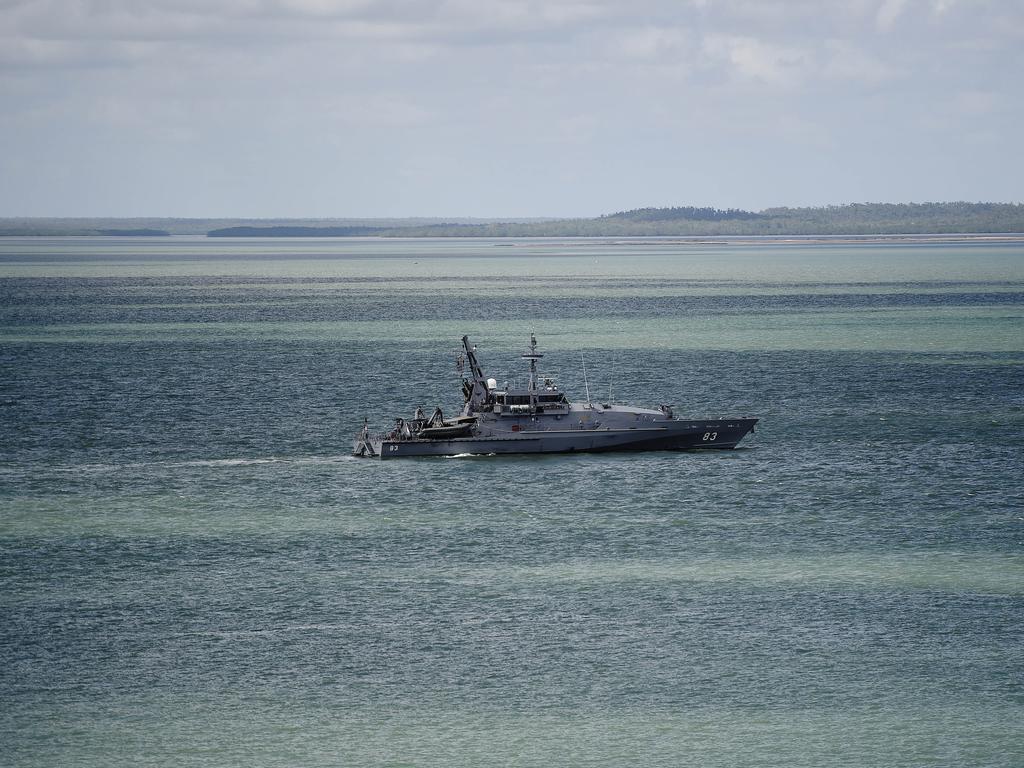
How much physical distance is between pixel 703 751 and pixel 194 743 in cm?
1756

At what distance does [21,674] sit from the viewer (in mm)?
61969

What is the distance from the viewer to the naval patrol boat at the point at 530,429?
10681cm

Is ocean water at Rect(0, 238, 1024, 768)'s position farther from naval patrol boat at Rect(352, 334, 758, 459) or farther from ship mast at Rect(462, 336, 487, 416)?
ship mast at Rect(462, 336, 487, 416)

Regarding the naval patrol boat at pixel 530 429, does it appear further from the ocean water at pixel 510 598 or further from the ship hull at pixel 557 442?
the ocean water at pixel 510 598

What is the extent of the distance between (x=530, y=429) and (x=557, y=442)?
2011 mm

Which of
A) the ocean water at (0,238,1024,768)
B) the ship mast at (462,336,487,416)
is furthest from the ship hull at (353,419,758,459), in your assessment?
the ship mast at (462,336,487,416)

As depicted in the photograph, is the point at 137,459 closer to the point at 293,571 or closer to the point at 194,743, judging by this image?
the point at 293,571

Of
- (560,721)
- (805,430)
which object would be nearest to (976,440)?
(805,430)

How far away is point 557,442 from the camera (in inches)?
4220

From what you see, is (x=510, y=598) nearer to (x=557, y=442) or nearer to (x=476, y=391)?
(x=557, y=442)

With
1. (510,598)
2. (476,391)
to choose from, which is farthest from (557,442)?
(510,598)

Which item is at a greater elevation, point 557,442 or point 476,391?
point 476,391

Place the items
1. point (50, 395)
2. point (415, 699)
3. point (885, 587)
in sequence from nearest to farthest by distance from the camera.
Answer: point (415, 699) → point (885, 587) → point (50, 395)

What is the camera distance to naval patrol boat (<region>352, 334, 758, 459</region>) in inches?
4205
